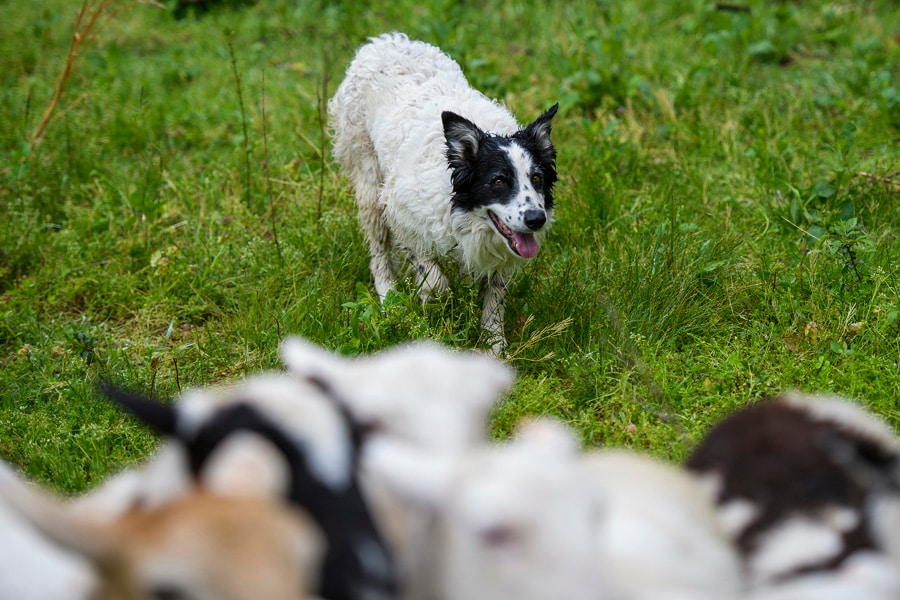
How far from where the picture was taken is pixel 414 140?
4797 mm

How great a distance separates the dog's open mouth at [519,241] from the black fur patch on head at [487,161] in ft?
0.44

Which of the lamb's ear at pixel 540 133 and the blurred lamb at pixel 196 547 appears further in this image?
the lamb's ear at pixel 540 133

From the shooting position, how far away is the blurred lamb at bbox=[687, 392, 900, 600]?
202 centimetres

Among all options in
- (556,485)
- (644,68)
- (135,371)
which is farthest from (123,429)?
(644,68)

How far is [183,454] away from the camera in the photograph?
6.74 feet

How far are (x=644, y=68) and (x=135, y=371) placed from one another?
4.24m

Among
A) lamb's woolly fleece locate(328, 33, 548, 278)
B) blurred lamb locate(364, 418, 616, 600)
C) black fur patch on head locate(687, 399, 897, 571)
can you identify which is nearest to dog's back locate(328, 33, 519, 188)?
lamb's woolly fleece locate(328, 33, 548, 278)

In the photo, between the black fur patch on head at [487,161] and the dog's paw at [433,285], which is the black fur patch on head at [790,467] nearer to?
the black fur patch on head at [487,161]

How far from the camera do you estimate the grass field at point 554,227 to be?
153 inches

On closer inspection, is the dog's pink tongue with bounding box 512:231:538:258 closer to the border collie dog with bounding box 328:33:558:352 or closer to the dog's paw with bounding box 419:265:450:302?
the border collie dog with bounding box 328:33:558:352

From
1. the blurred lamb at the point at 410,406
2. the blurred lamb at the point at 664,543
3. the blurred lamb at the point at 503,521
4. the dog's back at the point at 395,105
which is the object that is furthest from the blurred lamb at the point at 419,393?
the dog's back at the point at 395,105

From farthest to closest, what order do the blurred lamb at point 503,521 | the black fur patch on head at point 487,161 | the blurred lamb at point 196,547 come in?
the black fur patch on head at point 487,161, the blurred lamb at point 503,521, the blurred lamb at point 196,547

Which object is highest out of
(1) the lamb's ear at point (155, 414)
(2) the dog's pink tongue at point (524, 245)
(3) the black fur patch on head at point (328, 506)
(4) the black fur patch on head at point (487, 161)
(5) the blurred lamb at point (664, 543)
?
(1) the lamb's ear at point (155, 414)

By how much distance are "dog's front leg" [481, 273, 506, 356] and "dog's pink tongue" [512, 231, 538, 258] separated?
0.31 m
